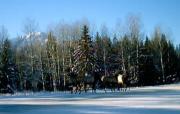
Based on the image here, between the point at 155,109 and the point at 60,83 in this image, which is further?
the point at 60,83

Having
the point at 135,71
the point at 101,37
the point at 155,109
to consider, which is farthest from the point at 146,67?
the point at 155,109

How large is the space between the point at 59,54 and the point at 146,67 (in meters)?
15.3

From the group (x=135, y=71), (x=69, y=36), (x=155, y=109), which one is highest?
(x=69, y=36)

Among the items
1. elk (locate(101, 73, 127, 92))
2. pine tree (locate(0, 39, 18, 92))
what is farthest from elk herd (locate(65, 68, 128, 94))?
pine tree (locate(0, 39, 18, 92))

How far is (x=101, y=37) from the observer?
7631cm

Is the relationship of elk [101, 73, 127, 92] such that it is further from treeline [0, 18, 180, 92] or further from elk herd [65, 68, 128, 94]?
treeline [0, 18, 180, 92]

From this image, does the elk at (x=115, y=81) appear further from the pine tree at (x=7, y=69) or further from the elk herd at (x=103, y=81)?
the pine tree at (x=7, y=69)

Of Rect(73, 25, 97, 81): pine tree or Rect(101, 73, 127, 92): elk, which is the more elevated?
Rect(73, 25, 97, 81): pine tree

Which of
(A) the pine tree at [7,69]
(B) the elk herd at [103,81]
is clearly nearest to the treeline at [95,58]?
(A) the pine tree at [7,69]

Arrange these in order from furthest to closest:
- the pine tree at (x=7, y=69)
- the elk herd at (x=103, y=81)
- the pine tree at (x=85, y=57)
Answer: the pine tree at (x=7, y=69) < the pine tree at (x=85, y=57) < the elk herd at (x=103, y=81)

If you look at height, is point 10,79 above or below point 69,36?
below

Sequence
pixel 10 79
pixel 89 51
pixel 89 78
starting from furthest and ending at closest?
pixel 10 79 → pixel 89 51 → pixel 89 78

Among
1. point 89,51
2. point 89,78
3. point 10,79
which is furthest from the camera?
point 10,79

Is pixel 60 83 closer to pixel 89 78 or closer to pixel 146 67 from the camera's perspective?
pixel 146 67
